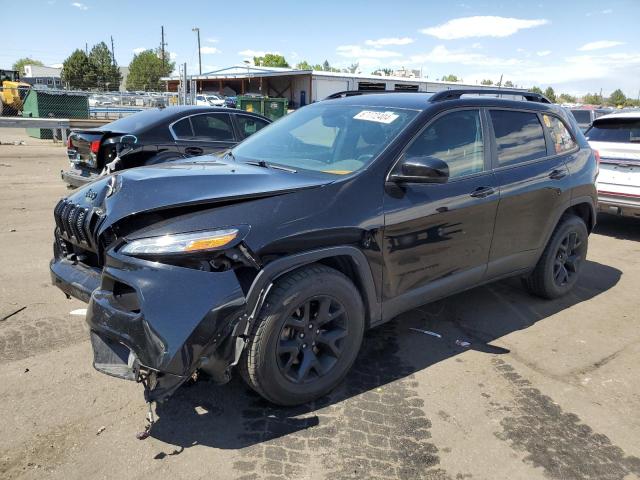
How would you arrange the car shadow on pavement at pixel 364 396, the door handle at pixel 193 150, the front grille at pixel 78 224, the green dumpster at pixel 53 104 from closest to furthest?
the car shadow on pavement at pixel 364 396
the front grille at pixel 78 224
the door handle at pixel 193 150
the green dumpster at pixel 53 104

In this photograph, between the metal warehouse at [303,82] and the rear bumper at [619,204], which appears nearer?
the rear bumper at [619,204]

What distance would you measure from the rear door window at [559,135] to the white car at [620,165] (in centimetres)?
293

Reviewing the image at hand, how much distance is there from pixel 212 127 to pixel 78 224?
4.98 meters

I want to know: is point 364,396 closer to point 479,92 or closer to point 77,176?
point 479,92

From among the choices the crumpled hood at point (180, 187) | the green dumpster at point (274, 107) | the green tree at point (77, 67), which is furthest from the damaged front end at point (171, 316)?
the green tree at point (77, 67)

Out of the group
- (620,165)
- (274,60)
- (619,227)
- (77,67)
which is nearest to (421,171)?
(620,165)

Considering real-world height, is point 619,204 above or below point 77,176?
below

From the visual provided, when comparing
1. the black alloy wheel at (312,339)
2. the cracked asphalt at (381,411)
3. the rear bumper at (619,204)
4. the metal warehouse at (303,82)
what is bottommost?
the cracked asphalt at (381,411)

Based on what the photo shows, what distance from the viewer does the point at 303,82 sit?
145 ft

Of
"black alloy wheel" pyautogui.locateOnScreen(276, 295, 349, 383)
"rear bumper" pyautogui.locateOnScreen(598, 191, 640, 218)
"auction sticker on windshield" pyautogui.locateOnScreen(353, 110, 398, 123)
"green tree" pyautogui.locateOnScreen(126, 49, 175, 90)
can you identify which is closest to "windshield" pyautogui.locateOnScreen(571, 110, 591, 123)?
"rear bumper" pyautogui.locateOnScreen(598, 191, 640, 218)

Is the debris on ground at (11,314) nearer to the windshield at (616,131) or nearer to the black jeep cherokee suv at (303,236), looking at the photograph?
the black jeep cherokee suv at (303,236)

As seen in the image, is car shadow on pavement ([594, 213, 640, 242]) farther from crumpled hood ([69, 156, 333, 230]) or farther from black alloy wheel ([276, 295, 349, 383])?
crumpled hood ([69, 156, 333, 230])

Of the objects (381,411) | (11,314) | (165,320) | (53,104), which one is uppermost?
(53,104)

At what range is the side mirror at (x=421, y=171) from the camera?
3.24 meters
